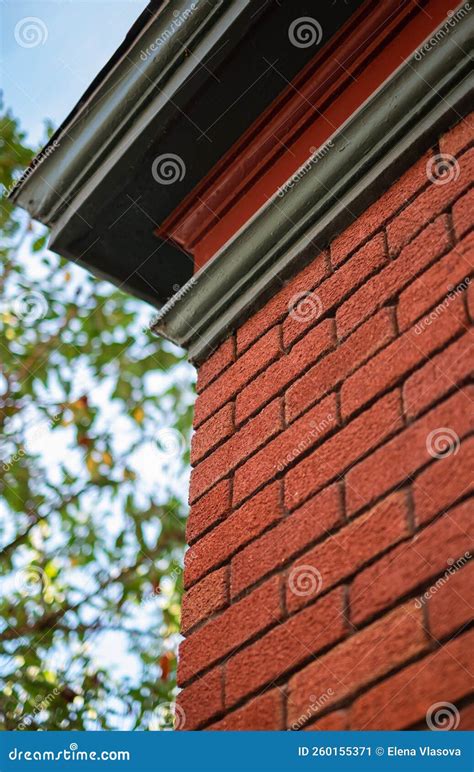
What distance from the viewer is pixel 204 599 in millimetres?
2188

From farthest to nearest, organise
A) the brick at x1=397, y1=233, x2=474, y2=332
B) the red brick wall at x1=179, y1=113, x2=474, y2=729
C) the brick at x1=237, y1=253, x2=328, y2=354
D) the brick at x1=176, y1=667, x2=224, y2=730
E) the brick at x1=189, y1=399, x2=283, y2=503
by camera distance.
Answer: the brick at x1=237, y1=253, x2=328, y2=354, the brick at x1=189, y1=399, x2=283, y2=503, the brick at x1=176, y1=667, x2=224, y2=730, the brick at x1=397, y1=233, x2=474, y2=332, the red brick wall at x1=179, y1=113, x2=474, y2=729

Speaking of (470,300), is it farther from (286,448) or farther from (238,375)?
(238,375)

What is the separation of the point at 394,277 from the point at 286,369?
0.39 m

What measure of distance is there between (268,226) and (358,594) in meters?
1.13

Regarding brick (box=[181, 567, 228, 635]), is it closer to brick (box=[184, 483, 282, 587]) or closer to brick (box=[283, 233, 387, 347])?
brick (box=[184, 483, 282, 587])

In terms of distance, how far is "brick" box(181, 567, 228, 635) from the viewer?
84.1 inches

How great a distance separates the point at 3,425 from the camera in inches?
268

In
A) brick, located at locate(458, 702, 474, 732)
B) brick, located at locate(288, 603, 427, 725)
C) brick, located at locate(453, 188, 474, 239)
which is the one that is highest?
brick, located at locate(453, 188, 474, 239)

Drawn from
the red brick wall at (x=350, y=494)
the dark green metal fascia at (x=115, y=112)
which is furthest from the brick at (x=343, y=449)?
the dark green metal fascia at (x=115, y=112)

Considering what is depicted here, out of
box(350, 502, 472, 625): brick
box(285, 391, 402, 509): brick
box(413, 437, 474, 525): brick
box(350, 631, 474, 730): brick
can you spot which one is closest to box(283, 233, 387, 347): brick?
box(285, 391, 402, 509): brick

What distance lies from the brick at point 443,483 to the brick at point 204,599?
0.61 meters

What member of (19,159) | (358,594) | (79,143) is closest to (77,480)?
(19,159)

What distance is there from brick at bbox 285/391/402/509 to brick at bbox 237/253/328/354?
51 centimetres

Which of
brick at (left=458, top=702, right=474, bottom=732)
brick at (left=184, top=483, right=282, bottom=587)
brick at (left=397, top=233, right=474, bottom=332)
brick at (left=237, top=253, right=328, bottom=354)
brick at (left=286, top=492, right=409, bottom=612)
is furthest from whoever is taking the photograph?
brick at (left=237, top=253, right=328, bottom=354)
